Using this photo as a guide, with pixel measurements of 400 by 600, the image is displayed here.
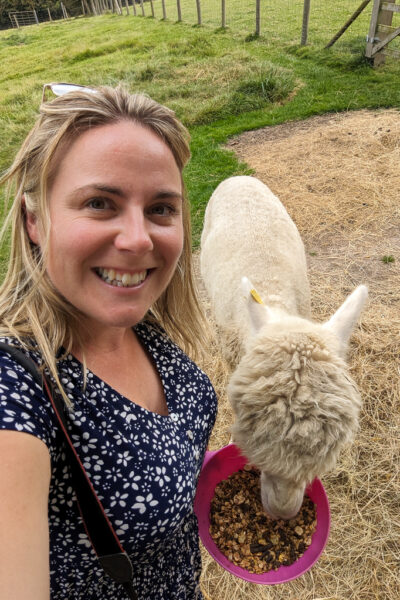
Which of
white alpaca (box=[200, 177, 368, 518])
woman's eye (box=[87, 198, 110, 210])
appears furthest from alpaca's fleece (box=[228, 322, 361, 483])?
woman's eye (box=[87, 198, 110, 210])

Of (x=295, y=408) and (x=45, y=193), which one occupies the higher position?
(x=45, y=193)

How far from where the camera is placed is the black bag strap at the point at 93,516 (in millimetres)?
921

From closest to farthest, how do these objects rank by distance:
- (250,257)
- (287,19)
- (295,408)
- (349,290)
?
(295,408)
(250,257)
(349,290)
(287,19)

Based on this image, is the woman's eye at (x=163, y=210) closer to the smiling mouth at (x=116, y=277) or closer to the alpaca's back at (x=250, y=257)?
the smiling mouth at (x=116, y=277)

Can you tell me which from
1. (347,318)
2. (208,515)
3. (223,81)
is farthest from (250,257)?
(223,81)

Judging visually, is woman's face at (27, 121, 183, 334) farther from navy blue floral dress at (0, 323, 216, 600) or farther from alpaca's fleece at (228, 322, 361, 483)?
alpaca's fleece at (228, 322, 361, 483)

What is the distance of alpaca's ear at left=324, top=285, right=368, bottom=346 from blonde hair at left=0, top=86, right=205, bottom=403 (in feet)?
4.09

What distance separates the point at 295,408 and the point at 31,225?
1202 mm

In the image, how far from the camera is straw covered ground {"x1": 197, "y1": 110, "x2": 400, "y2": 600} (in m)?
2.35

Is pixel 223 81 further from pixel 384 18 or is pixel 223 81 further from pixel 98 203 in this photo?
pixel 98 203

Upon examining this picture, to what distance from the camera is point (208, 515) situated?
79.4 inches

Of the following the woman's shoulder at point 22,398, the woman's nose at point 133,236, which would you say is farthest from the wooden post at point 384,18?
the woman's shoulder at point 22,398

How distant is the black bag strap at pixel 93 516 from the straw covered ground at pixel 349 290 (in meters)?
1.75

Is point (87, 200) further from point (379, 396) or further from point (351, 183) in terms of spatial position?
point (351, 183)
